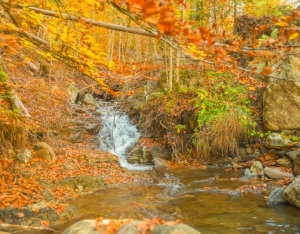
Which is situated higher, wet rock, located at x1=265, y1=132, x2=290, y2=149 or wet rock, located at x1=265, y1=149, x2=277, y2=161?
wet rock, located at x1=265, y1=132, x2=290, y2=149

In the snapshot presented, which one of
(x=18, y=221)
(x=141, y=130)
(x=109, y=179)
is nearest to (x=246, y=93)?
(x=141, y=130)

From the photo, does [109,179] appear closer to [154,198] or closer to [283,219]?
[154,198]

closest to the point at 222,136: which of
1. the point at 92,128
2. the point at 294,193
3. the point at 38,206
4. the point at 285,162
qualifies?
the point at 285,162

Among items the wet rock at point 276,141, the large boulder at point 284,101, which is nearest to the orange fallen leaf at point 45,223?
the wet rock at point 276,141

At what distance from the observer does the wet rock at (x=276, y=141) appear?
9.45 m

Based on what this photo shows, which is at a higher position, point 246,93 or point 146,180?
point 246,93

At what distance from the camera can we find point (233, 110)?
10.3 metres

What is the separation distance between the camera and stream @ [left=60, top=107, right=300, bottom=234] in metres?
5.41

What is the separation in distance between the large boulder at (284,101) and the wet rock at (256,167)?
1.76m

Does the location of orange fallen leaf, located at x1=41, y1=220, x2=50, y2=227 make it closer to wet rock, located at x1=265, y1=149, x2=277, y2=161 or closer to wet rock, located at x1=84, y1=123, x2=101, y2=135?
wet rock, located at x1=265, y1=149, x2=277, y2=161

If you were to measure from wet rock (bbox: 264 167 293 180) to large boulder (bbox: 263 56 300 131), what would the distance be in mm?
2164

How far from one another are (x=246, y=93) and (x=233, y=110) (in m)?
1.22

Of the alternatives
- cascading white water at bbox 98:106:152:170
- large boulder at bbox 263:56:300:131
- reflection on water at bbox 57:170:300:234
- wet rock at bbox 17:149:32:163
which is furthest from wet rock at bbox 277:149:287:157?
wet rock at bbox 17:149:32:163

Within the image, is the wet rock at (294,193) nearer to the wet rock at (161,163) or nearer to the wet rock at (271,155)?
the wet rock at (271,155)
